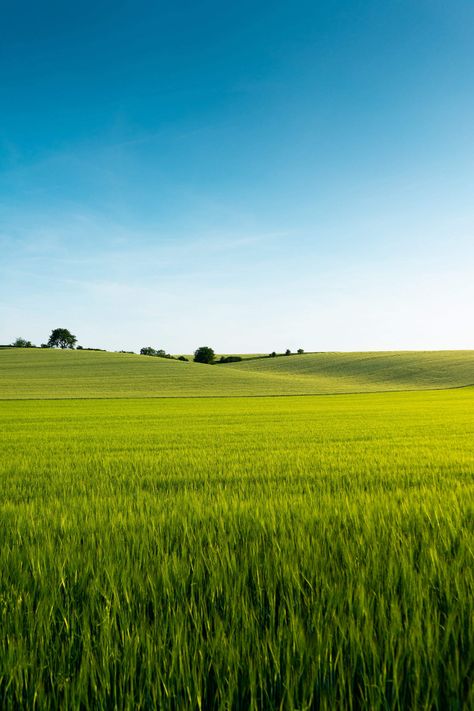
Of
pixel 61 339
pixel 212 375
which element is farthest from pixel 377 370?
pixel 61 339

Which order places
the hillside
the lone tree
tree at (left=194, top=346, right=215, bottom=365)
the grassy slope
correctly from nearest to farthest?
1. the grassy slope
2. the hillside
3. tree at (left=194, top=346, right=215, bottom=365)
4. the lone tree

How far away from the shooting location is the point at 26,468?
8.81 meters

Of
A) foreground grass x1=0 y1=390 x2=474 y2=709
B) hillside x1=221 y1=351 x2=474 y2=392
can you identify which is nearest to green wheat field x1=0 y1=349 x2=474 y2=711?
foreground grass x1=0 y1=390 x2=474 y2=709

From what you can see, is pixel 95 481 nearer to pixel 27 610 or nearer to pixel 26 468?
pixel 26 468

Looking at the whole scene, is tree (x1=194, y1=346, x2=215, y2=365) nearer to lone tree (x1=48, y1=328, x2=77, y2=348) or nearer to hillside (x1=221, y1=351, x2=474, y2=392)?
hillside (x1=221, y1=351, x2=474, y2=392)

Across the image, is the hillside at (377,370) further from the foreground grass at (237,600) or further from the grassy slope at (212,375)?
the foreground grass at (237,600)

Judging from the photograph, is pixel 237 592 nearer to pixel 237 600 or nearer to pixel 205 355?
pixel 237 600

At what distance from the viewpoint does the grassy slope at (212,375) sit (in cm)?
5050

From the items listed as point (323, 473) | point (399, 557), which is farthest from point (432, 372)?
point (399, 557)

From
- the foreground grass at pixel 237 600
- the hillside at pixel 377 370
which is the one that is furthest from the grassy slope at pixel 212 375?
the foreground grass at pixel 237 600

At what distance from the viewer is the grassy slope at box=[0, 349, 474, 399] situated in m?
50.5

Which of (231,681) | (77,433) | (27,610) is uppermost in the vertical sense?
(231,681)

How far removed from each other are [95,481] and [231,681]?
5.99 meters

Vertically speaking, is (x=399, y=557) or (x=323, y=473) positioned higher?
(x=399, y=557)
